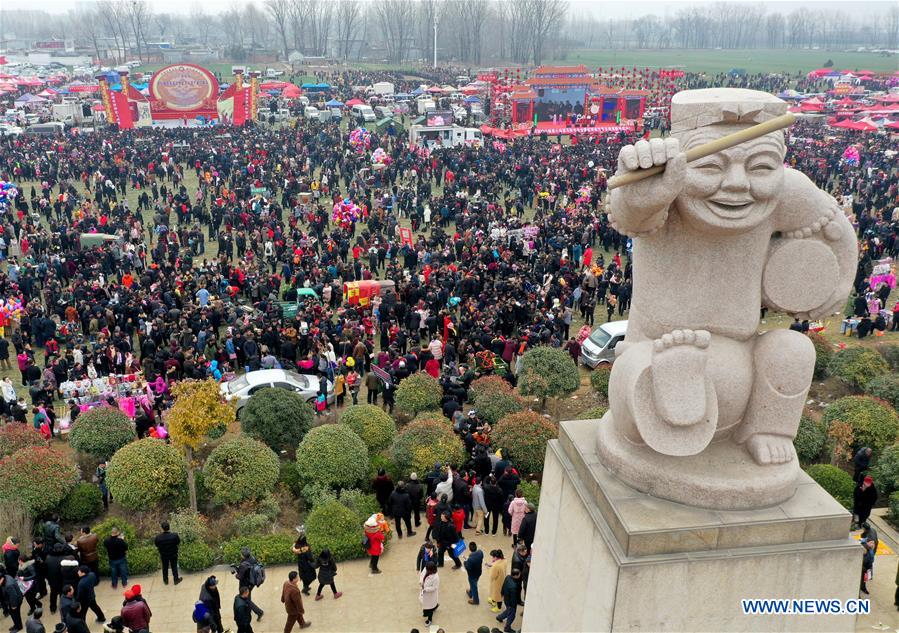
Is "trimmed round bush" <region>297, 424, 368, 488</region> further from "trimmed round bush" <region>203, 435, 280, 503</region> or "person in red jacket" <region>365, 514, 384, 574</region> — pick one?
"person in red jacket" <region>365, 514, 384, 574</region>

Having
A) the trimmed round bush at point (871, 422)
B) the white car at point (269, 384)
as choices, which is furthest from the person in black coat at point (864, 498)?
the white car at point (269, 384)

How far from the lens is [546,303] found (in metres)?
20.2

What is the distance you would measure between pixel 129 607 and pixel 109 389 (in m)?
7.28

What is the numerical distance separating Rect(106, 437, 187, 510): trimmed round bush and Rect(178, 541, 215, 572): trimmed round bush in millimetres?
1105

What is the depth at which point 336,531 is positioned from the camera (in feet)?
37.1

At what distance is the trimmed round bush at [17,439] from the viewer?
41.0ft

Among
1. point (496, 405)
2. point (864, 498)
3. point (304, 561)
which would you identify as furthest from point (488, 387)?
point (864, 498)

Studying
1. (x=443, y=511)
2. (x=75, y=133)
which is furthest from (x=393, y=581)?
(x=75, y=133)

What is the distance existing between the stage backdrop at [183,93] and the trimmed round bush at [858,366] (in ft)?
133

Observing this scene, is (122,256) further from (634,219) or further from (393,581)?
(634,219)

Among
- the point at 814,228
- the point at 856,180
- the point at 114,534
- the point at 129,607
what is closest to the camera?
the point at 814,228

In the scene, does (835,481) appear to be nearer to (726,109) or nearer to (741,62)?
(726,109)

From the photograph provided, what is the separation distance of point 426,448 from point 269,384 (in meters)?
4.23

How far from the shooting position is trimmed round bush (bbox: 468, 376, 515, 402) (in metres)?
14.5
